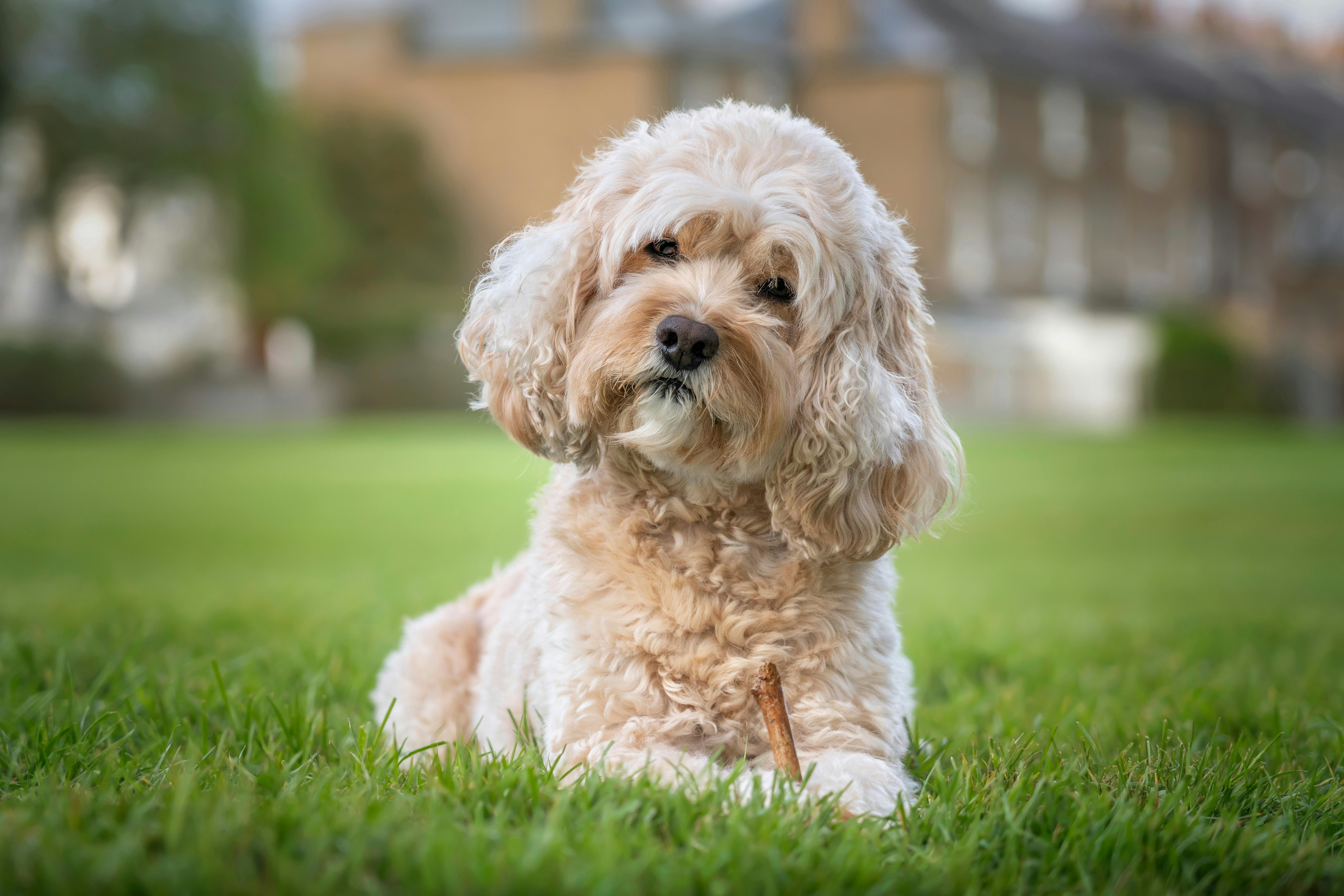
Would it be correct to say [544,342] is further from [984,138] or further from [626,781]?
[984,138]

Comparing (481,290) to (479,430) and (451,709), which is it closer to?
(451,709)

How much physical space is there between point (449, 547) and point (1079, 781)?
343 inches

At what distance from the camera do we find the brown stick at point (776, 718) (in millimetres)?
2549

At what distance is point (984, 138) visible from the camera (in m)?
34.1

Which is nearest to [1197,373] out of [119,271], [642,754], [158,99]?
[158,99]

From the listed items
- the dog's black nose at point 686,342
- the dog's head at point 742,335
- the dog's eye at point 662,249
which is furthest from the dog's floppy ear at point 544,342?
the dog's black nose at point 686,342

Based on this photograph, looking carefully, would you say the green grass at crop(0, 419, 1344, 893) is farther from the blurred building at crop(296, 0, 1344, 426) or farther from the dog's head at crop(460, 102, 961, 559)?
the blurred building at crop(296, 0, 1344, 426)

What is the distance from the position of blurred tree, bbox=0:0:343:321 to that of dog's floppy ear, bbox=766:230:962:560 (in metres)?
33.8

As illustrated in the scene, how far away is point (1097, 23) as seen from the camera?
4088 centimetres

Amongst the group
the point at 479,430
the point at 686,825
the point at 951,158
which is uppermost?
the point at 951,158

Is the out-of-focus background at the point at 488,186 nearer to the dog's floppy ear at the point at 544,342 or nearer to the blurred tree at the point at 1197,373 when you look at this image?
the blurred tree at the point at 1197,373

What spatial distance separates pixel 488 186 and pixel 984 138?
15538 mm

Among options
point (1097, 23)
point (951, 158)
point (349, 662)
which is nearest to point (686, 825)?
point (349, 662)

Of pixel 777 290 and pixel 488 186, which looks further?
pixel 488 186
